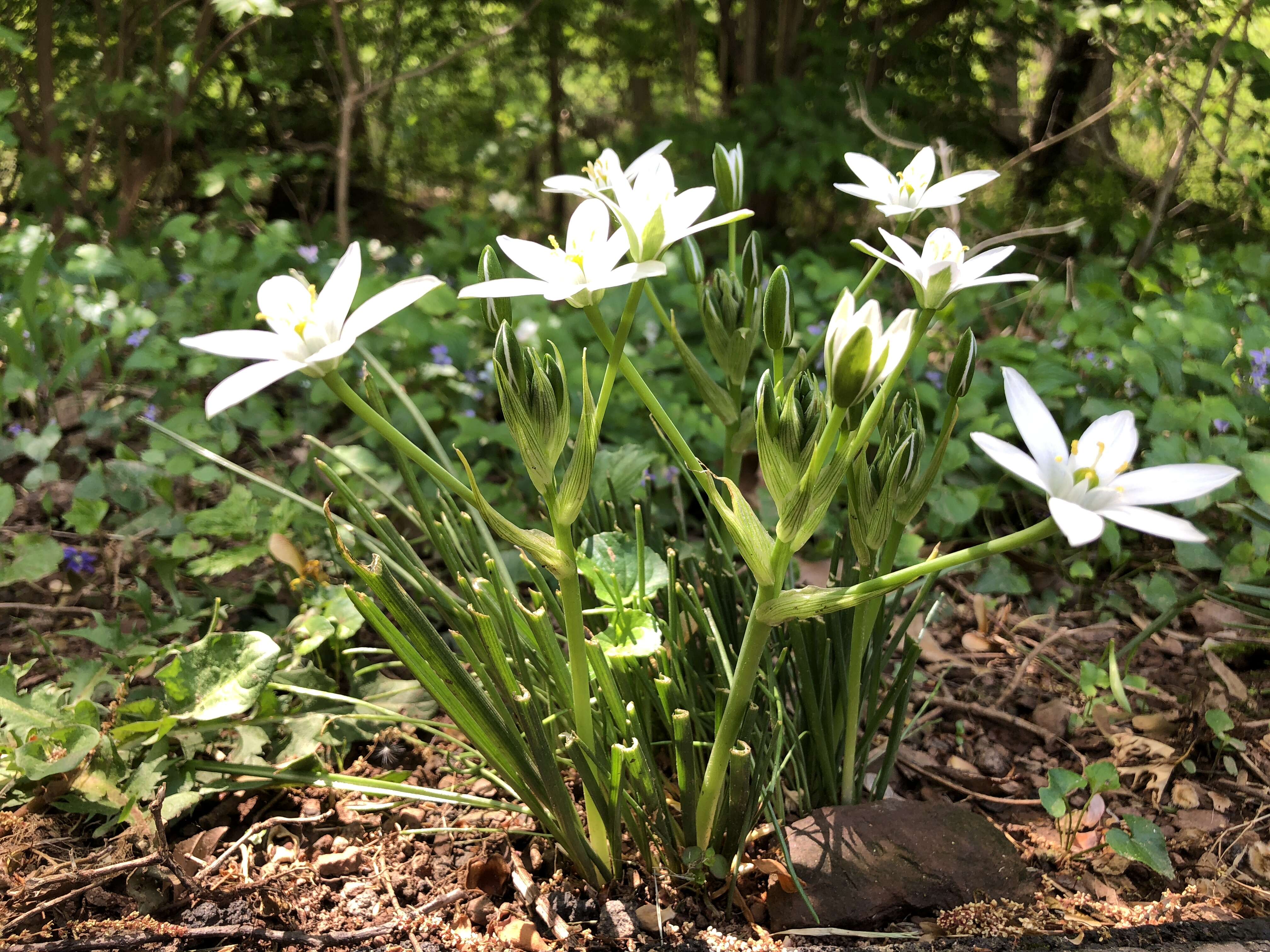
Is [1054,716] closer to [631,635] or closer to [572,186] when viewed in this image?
[631,635]

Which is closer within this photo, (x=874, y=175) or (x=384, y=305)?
(x=384, y=305)

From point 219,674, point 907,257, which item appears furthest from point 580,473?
point 219,674

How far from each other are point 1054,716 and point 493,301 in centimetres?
132

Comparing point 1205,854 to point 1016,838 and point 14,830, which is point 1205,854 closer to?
point 1016,838

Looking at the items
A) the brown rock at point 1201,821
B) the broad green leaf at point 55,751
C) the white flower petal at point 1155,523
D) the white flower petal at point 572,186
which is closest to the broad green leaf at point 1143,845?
the brown rock at point 1201,821

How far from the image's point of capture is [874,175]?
3.40 feet

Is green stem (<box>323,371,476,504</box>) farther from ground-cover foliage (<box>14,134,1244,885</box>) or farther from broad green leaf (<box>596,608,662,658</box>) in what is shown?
broad green leaf (<box>596,608,662,658</box>)

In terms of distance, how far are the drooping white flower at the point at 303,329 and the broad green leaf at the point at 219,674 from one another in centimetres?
56

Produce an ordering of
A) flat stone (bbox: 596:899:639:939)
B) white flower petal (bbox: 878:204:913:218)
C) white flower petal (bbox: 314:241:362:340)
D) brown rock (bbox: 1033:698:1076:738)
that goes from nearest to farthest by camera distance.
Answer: white flower petal (bbox: 314:241:362:340), white flower petal (bbox: 878:204:913:218), flat stone (bbox: 596:899:639:939), brown rock (bbox: 1033:698:1076:738)

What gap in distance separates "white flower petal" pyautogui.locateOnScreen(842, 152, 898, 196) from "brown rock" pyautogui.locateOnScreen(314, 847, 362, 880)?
A: 1.19 metres

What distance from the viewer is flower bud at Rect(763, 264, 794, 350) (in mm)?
904

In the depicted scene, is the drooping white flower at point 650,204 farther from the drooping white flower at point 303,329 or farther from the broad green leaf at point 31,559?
the broad green leaf at point 31,559

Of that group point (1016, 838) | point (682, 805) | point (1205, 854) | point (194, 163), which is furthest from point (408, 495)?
point (194, 163)

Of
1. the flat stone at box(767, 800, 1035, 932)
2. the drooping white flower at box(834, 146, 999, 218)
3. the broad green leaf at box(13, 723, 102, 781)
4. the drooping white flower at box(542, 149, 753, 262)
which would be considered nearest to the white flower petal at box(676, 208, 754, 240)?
the drooping white flower at box(542, 149, 753, 262)
